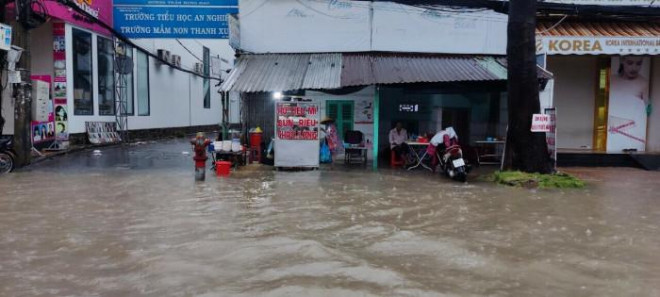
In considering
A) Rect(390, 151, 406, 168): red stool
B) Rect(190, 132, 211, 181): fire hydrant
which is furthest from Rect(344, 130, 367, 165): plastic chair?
Rect(190, 132, 211, 181): fire hydrant

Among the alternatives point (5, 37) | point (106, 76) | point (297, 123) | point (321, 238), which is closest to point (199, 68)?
point (106, 76)

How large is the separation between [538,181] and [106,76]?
1539 centimetres

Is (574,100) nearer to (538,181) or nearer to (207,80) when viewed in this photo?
(538,181)

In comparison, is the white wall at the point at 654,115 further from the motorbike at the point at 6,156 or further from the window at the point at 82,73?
the window at the point at 82,73

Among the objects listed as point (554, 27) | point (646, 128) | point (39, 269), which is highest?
point (554, 27)

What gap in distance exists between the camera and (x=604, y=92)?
52.0 ft

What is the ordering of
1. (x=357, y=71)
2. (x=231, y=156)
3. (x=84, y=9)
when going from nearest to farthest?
(x=231, y=156), (x=357, y=71), (x=84, y=9)

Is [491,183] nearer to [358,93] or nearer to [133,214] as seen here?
[358,93]

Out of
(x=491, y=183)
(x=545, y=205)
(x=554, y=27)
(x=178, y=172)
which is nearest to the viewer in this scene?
(x=545, y=205)

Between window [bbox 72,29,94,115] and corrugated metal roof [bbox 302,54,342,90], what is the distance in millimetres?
8140

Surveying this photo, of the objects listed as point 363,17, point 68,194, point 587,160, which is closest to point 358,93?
point 363,17

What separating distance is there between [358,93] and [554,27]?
5.56 metres

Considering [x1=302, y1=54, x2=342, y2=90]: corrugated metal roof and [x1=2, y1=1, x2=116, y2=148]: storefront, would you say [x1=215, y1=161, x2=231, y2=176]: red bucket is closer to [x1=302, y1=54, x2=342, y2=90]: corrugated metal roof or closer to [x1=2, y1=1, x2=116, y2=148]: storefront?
[x1=302, y1=54, x2=342, y2=90]: corrugated metal roof

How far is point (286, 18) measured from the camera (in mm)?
14992
